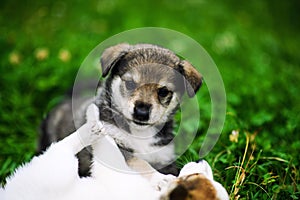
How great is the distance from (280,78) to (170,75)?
2769mm

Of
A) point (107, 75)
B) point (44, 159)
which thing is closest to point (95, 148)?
point (44, 159)

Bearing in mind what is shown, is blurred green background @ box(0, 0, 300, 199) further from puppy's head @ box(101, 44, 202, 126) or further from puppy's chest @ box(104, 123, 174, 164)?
puppy's head @ box(101, 44, 202, 126)

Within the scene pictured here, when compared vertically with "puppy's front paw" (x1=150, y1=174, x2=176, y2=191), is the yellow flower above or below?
below

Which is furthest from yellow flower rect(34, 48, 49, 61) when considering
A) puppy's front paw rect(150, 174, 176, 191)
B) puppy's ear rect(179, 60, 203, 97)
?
puppy's front paw rect(150, 174, 176, 191)

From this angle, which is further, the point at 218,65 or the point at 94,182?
the point at 218,65

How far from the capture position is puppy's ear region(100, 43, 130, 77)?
3603 millimetres

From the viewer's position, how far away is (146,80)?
357 centimetres

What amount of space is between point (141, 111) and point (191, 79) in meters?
0.64

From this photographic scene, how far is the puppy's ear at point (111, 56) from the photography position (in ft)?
11.8

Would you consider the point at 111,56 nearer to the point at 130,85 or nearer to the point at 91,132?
the point at 130,85

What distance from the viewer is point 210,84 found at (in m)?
5.52

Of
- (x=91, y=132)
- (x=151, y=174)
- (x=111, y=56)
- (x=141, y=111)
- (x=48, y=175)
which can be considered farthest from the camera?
(x=111, y=56)

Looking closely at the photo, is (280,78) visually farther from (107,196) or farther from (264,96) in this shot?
(107,196)

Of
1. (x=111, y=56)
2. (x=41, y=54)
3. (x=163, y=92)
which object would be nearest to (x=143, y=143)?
(x=163, y=92)
